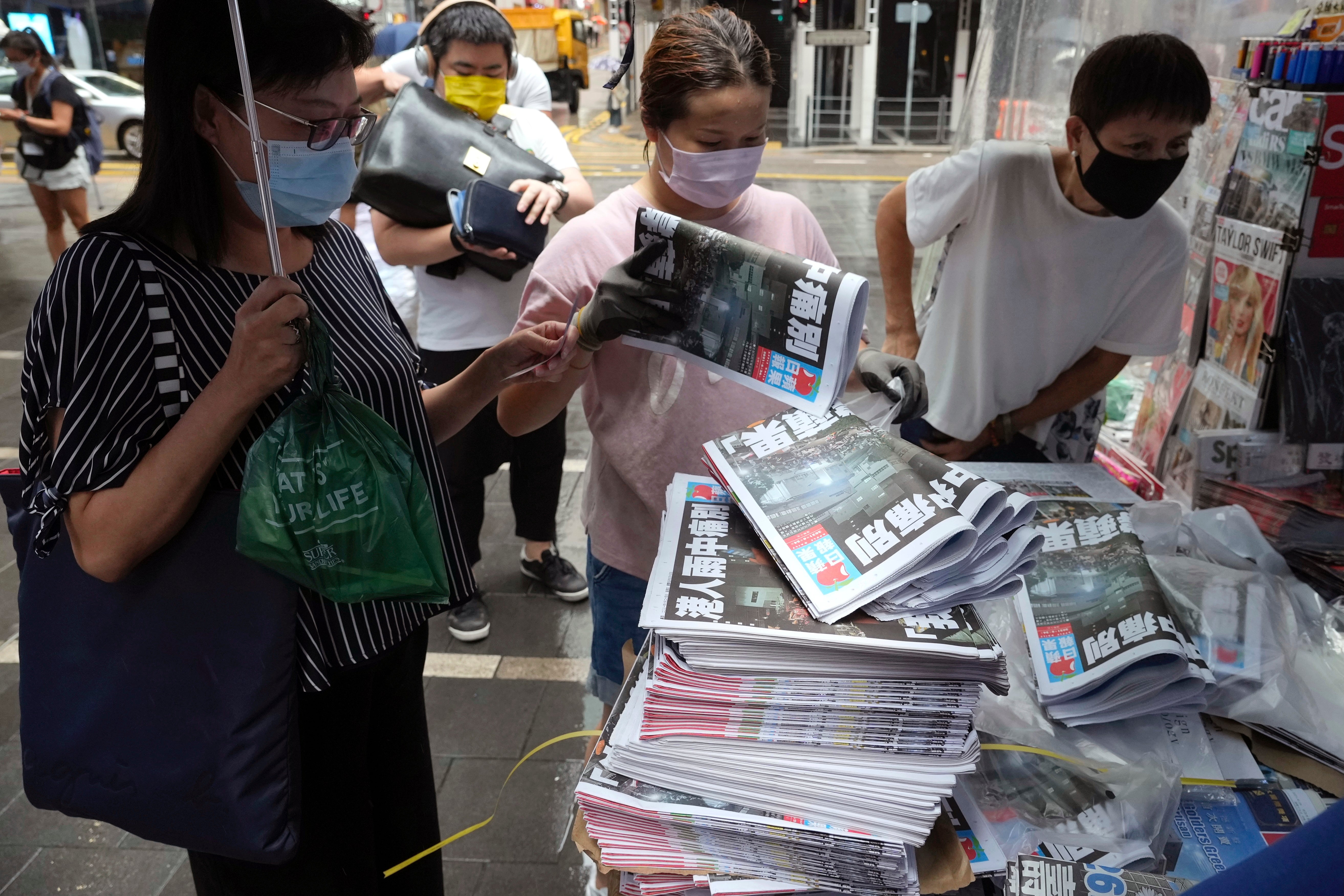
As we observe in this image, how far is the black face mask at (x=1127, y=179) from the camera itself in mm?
1836

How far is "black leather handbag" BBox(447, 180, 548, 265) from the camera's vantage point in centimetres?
234

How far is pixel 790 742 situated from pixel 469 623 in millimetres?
2296

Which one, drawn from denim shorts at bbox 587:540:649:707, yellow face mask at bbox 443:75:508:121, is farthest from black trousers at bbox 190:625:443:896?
yellow face mask at bbox 443:75:508:121

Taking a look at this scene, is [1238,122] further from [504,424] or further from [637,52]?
[504,424]

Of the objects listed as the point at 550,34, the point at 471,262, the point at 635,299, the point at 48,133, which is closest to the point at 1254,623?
→ the point at 635,299

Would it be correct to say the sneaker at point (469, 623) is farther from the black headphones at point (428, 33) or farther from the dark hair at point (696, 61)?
the dark hair at point (696, 61)

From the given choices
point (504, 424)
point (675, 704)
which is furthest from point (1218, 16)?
point (675, 704)

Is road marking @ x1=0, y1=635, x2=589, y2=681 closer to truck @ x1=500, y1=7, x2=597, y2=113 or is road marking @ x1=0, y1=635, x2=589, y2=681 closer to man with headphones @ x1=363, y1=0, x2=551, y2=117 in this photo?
man with headphones @ x1=363, y1=0, x2=551, y2=117

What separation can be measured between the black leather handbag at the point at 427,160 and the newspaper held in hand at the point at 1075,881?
6.59 feet

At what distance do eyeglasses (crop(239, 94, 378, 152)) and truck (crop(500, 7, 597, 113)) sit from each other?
181cm

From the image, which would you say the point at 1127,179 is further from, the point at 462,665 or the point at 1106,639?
the point at 462,665

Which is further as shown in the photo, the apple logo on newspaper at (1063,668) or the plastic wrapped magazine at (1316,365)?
the plastic wrapped magazine at (1316,365)

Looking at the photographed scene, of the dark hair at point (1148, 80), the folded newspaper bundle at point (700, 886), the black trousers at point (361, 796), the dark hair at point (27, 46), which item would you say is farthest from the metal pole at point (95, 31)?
the dark hair at point (27, 46)

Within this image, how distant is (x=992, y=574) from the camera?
3.51 ft
